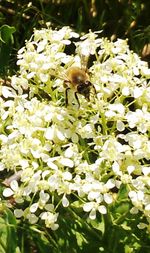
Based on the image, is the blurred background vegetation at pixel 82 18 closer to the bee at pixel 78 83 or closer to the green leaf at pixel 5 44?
the green leaf at pixel 5 44

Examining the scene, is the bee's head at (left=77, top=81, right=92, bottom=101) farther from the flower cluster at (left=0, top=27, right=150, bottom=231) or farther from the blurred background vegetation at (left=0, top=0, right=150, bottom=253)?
the blurred background vegetation at (left=0, top=0, right=150, bottom=253)

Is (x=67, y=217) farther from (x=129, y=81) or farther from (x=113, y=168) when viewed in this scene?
(x=129, y=81)

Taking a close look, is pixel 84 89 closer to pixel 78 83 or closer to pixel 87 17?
pixel 78 83

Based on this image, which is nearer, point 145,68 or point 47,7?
point 145,68

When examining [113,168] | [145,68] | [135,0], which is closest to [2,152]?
[113,168]

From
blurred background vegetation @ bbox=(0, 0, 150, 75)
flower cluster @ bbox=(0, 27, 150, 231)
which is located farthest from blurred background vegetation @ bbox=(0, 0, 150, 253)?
flower cluster @ bbox=(0, 27, 150, 231)

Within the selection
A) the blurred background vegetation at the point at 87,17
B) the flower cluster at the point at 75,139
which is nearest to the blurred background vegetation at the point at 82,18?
the blurred background vegetation at the point at 87,17
